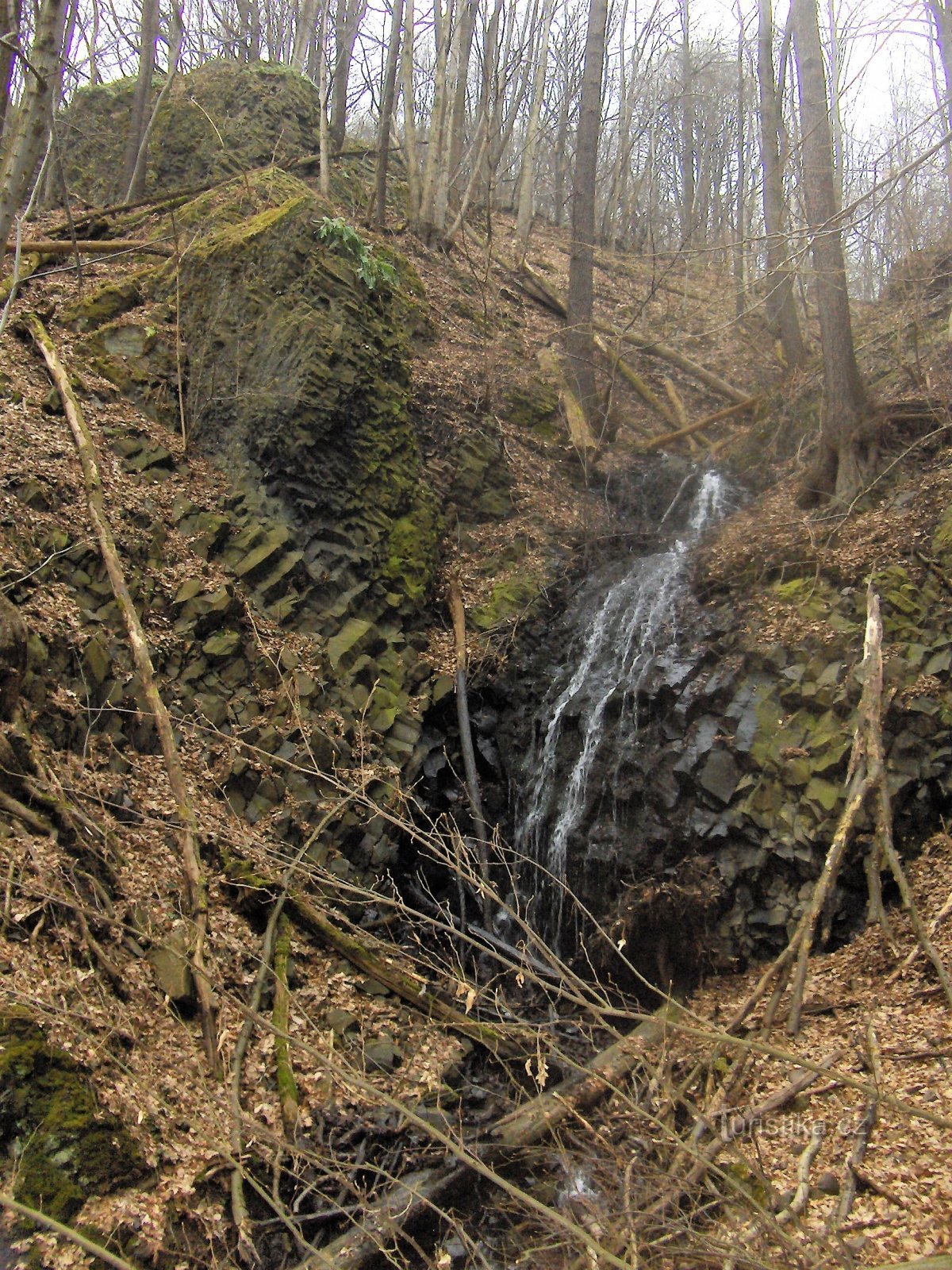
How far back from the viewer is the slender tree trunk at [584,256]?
13.2 meters

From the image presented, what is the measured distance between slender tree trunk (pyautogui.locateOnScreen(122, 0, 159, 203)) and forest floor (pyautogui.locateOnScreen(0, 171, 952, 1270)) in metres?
5.82

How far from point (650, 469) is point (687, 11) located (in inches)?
762

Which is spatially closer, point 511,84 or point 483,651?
point 483,651

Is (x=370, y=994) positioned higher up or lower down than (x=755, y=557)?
lower down

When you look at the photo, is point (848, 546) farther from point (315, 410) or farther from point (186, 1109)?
point (186, 1109)

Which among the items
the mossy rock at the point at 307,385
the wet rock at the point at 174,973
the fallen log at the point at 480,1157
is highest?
the mossy rock at the point at 307,385

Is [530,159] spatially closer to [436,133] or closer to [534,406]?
[436,133]

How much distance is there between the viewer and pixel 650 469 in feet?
43.1

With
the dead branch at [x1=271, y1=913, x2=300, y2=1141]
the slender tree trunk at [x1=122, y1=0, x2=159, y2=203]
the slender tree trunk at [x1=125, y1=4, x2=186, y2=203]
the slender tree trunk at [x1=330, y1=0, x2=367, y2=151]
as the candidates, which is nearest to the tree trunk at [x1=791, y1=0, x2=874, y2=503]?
the dead branch at [x1=271, y1=913, x2=300, y2=1141]

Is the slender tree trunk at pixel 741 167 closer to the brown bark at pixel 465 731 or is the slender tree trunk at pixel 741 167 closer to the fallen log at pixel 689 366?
the fallen log at pixel 689 366

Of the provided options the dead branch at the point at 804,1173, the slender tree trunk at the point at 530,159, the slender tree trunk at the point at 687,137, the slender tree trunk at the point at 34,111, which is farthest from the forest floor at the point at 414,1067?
the slender tree trunk at the point at 687,137

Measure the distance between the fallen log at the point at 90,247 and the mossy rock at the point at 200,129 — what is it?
8.75ft

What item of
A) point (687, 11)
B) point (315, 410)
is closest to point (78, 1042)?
point (315, 410)

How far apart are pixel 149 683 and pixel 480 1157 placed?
445 cm
